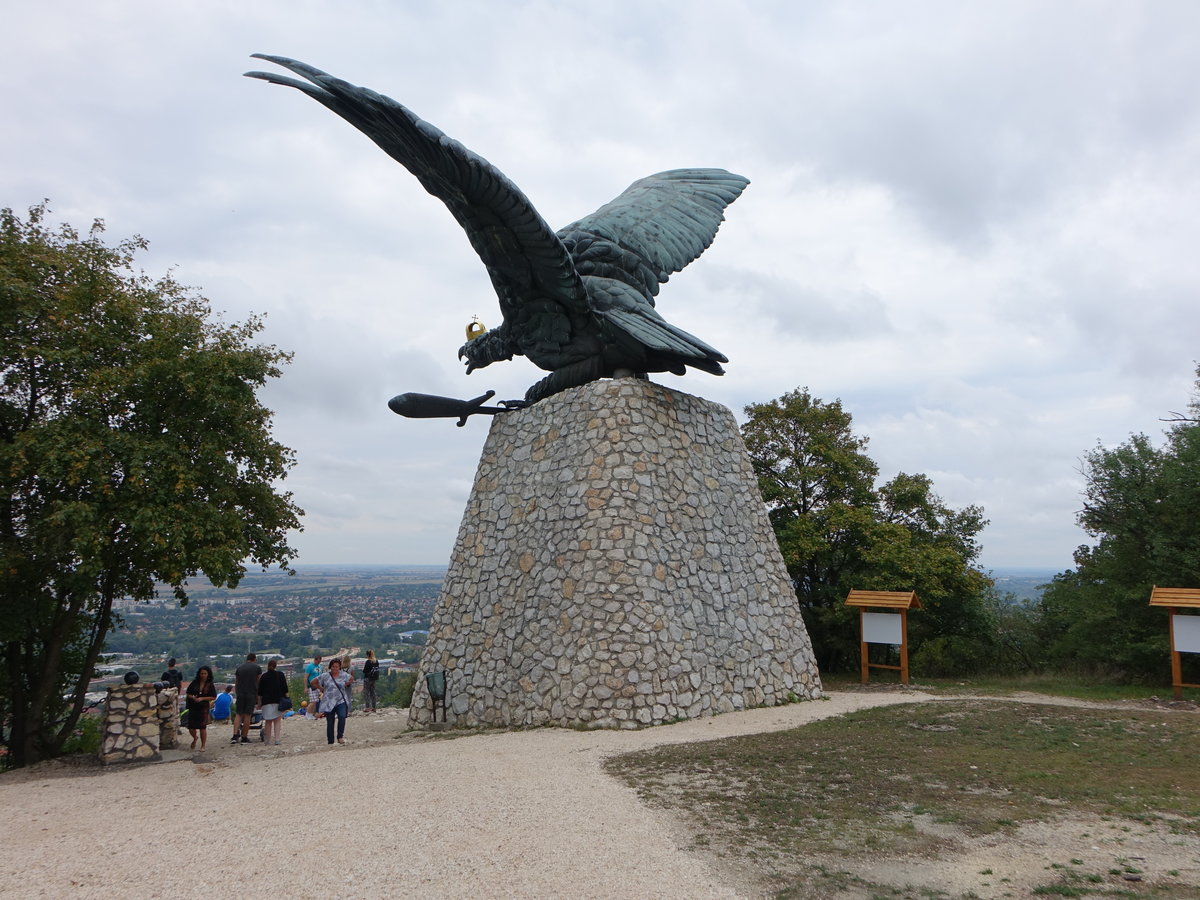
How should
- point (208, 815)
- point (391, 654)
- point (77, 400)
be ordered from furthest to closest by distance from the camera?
point (391, 654) → point (77, 400) → point (208, 815)

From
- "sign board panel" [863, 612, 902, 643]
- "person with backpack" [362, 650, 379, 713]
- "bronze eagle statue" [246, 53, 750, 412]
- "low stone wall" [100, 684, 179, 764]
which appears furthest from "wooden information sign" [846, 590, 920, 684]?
"low stone wall" [100, 684, 179, 764]

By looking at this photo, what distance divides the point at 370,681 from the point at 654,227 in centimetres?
974

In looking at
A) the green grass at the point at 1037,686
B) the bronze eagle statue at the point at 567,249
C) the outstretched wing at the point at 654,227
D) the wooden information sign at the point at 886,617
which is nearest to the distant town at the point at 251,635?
the bronze eagle statue at the point at 567,249

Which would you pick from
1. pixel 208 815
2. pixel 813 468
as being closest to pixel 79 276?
pixel 208 815

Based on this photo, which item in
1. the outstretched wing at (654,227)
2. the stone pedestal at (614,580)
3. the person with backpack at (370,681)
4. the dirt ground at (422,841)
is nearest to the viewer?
the dirt ground at (422,841)

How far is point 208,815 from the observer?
573cm

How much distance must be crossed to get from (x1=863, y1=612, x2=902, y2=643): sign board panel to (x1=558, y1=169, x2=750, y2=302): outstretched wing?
698cm

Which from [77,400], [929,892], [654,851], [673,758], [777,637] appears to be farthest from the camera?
Answer: [777,637]

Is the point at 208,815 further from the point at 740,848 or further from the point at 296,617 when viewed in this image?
the point at 296,617

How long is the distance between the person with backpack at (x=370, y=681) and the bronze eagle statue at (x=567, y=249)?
6099mm

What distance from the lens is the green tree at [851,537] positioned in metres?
15.9

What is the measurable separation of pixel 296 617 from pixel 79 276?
35.3 metres

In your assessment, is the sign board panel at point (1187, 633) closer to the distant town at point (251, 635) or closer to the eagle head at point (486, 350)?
the eagle head at point (486, 350)

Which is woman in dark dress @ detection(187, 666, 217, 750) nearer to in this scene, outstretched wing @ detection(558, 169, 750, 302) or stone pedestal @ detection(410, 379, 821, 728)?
stone pedestal @ detection(410, 379, 821, 728)
